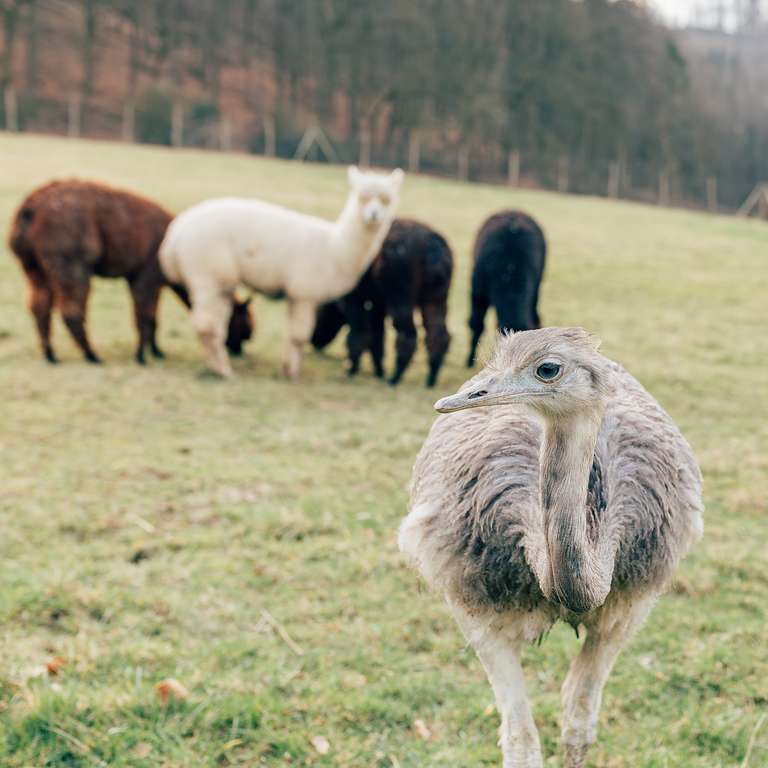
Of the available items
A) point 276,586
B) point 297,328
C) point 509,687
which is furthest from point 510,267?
point 509,687

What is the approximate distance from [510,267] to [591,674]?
4759 mm

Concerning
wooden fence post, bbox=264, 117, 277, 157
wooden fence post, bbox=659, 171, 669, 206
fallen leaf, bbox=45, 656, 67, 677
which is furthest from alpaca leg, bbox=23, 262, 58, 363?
wooden fence post, bbox=659, 171, 669, 206

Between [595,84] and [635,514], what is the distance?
34460 millimetres

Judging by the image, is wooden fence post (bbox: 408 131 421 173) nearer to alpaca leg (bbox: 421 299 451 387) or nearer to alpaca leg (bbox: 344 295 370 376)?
alpaca leg (bbox: 344 295 370 376)

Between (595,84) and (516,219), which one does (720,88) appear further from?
(516,219)

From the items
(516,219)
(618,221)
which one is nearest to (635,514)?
(516,219)

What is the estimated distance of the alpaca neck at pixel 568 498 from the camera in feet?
6.61

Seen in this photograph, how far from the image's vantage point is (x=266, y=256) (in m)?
7.48

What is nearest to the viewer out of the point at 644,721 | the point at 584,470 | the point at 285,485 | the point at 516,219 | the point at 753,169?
the point at 584,470

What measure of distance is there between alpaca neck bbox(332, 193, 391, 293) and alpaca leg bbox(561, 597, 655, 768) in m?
4.92

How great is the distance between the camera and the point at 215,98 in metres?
34.9

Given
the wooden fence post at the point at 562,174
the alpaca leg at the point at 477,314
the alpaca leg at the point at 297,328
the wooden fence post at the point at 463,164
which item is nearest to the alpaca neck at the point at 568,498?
the alpaca leg at the point at 477,314

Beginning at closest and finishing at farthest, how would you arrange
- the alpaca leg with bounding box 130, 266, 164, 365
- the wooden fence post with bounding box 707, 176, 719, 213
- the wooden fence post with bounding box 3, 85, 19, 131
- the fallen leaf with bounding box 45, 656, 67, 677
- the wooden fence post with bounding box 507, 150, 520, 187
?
1. the fallen leaf with bounding box 45, 656, 67, 677
2. the alpaca leg with bounding box 130, 266, 164, 365
3. the wooden fence post with bounding box 3, 85, 19, 131
4. the wooden fence post with bounding box 507, 150, 520, 187
5. the wooden fence post with bounding box 707, 176, 719, 213

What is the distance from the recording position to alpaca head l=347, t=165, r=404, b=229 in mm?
7031
